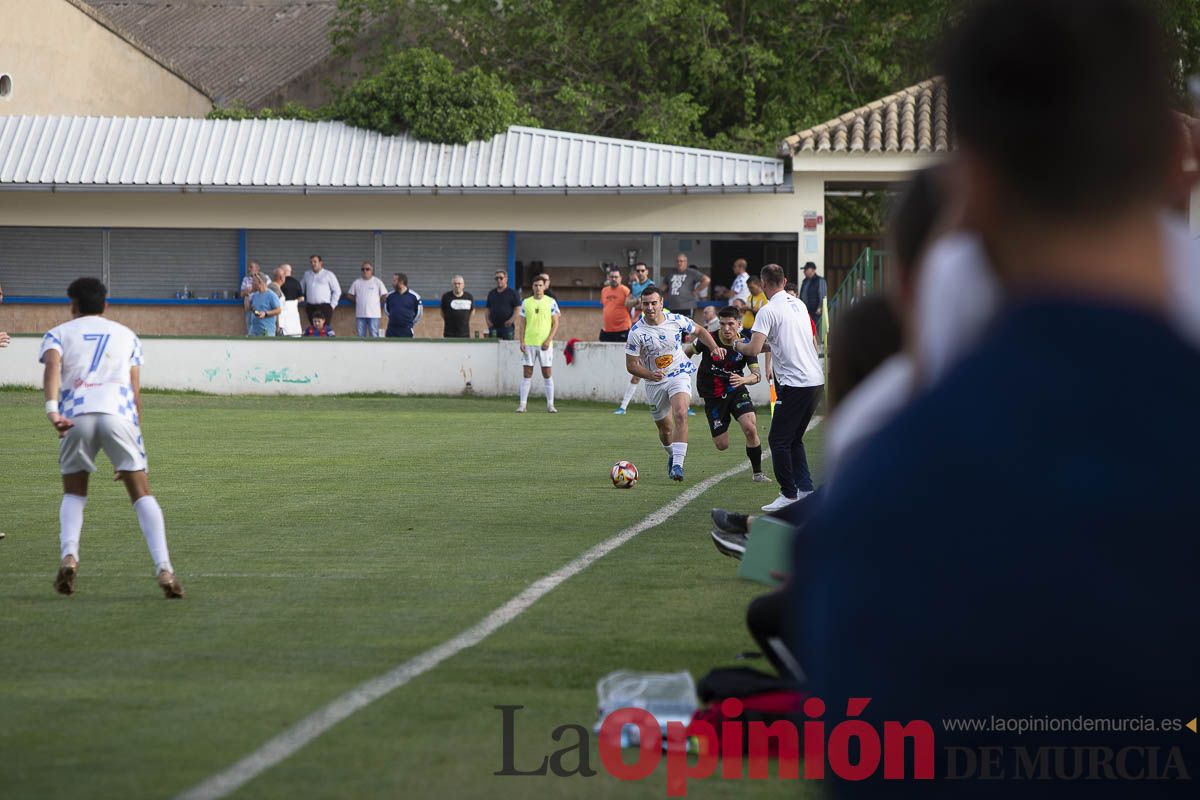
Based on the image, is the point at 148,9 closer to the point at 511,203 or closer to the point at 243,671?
the point at 511,203

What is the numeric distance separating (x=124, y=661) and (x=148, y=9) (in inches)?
2117

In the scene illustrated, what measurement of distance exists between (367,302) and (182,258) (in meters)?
4.96

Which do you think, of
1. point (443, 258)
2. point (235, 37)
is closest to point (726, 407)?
point (443, 258)

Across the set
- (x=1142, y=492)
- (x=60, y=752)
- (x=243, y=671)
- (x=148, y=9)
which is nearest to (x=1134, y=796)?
(x=1142, y=492)

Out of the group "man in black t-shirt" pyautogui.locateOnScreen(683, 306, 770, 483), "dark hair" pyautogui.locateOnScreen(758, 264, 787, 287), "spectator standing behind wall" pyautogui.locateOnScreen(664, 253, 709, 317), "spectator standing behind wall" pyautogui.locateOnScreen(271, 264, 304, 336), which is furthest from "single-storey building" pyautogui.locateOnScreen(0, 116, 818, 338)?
"dark hair" pyautogui.locateOnScreen(758, 264, 787, 287)

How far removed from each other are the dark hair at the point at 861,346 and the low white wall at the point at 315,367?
78.2ft

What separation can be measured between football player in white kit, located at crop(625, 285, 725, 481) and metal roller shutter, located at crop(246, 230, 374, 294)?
18.3 meters

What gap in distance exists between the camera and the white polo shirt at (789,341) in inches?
528

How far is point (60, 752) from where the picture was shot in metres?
5.43

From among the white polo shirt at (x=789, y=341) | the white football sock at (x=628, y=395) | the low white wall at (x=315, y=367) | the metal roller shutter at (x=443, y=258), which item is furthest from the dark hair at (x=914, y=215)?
the metal roller shutter at (x=443, y=258)

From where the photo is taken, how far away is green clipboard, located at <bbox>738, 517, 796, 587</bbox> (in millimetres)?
6629

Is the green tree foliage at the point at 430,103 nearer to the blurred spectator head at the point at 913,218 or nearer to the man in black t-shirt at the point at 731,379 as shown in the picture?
the man in black t-shirt at the point at 731,379

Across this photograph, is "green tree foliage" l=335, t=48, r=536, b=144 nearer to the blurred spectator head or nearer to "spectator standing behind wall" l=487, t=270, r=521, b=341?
"spectator standing behind wall" l=487, t=270, r=521, b=341

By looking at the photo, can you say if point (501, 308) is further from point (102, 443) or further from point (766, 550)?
point (766, 550)
